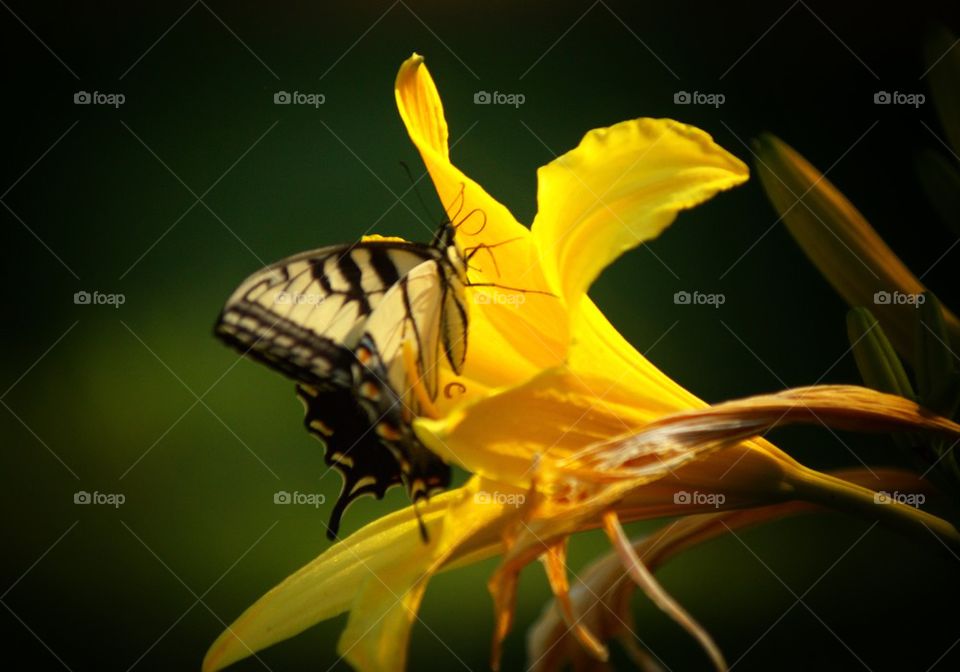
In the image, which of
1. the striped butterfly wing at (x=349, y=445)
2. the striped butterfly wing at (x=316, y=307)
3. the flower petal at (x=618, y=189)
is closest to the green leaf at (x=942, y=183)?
the flower petal at (x=618, y=189)

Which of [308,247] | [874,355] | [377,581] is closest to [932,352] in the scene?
[874,355]

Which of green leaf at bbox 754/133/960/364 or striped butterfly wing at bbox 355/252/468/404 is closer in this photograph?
green leaf at bbox 754/133/960/364

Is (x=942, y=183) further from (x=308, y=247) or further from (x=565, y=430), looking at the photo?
(x=308, y=247)

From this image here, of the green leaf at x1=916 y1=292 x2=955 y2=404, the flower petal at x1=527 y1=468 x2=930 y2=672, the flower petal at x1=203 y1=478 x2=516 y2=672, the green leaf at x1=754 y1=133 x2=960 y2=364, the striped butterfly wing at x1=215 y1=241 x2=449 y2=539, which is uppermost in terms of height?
the striped butterfly wing at x1=215 y1=241 x2=449 y2=539

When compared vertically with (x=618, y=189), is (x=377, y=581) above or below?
below

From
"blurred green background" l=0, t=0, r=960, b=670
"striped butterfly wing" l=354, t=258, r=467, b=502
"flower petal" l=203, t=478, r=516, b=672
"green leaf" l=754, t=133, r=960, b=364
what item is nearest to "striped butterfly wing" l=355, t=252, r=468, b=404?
"striped butterfly wing" l=354, t=258, r=467, b=502

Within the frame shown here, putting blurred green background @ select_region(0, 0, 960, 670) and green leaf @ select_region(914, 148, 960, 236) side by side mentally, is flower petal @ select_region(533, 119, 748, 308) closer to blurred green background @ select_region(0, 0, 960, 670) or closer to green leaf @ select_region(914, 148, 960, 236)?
green leaf @ select_region(914, 148, 960, 236)
